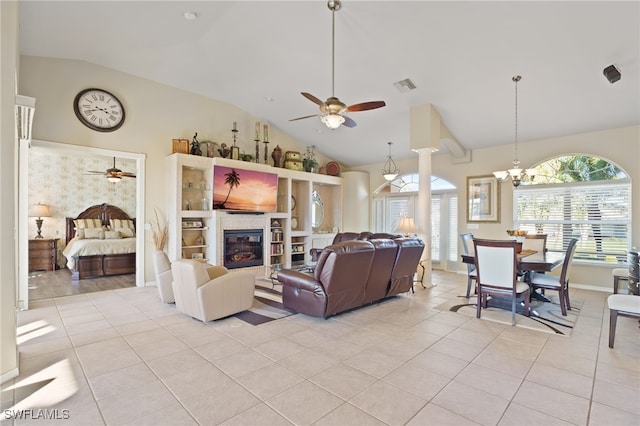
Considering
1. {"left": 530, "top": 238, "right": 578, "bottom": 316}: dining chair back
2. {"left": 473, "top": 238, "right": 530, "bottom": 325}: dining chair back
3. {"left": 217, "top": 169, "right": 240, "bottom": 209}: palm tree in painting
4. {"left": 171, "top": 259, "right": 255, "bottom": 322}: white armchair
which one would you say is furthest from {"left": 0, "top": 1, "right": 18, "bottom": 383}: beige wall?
{"left": 530, "top": 238, "right": 578, "bottom": 316}: dining chair back

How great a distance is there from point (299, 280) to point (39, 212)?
7.81 m

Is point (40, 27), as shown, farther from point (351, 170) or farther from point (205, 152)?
point (351, 170)

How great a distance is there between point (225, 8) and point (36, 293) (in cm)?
569

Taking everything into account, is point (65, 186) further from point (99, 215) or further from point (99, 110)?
point (99, 110)

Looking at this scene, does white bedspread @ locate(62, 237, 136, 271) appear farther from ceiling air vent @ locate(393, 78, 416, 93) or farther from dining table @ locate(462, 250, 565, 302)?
dining table @ locate(462, 250, 565, 302)

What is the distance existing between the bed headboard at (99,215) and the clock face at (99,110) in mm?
4273

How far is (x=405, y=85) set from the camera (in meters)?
5.44

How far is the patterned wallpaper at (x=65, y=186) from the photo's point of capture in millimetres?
8273

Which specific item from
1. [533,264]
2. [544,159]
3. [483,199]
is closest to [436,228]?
[483,199]

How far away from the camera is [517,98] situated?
Answer: 5.40 metres

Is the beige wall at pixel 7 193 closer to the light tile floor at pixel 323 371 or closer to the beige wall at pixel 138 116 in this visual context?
the light tile floor at pixel 323 371

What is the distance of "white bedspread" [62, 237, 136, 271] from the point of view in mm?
Answer: 6863

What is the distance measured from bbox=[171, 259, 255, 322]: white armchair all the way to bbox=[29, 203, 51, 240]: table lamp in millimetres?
6318

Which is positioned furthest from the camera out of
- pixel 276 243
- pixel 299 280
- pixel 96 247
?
pixel 276 243
